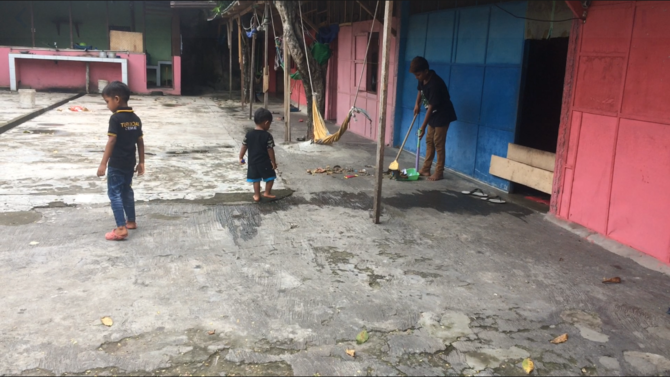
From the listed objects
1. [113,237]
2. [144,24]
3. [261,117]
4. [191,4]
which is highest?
[191,4]

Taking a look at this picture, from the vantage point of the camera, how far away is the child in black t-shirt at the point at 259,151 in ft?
18.6

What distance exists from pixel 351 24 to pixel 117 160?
8.16 m

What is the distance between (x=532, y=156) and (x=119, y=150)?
4.42 meters

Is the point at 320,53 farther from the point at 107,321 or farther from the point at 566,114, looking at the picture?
the point at 107,321

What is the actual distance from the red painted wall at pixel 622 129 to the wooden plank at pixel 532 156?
471mm

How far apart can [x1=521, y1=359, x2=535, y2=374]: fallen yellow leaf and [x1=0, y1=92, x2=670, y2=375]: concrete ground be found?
2 centimetres

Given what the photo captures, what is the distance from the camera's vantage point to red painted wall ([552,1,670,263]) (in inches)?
168

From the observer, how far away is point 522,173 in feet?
20.3

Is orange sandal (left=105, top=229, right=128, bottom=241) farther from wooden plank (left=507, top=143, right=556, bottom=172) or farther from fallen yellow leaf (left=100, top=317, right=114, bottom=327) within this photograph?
wooden plank (left=507, top=143, right=556, bottom=172)

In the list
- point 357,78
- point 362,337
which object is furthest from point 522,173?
point 357,78

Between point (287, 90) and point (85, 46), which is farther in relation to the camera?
point (85, 46)

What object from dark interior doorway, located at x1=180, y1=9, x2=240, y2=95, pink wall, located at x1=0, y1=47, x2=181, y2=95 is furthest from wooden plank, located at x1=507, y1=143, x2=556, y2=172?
dark interior doorway, located at x1=180, y1=9, x2=240, y2=95

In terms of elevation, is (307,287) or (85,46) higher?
(85,46)

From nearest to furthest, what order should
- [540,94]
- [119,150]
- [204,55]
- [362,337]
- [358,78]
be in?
1. [362,337]
2. [119,150]
3. [540,94]
4. [358,78]
5. [204,55]
